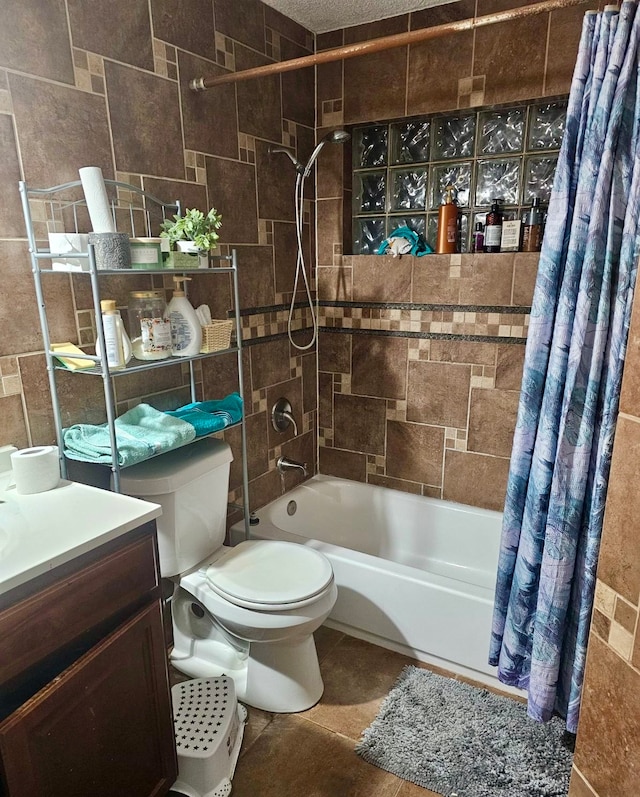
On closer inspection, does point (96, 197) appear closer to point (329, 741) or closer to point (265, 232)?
point (265, 232)

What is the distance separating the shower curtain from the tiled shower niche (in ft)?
3.12

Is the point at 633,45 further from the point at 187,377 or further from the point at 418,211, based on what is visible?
the point at 187,377

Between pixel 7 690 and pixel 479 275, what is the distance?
6.97ft

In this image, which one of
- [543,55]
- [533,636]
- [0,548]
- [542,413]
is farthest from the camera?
[543,55]

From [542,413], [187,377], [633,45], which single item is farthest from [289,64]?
[542,413]

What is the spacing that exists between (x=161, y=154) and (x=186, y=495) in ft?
3.78

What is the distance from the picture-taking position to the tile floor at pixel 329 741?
1597 mm

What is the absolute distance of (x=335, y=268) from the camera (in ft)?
8.96

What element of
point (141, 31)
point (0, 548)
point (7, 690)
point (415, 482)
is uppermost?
point (141, 31)

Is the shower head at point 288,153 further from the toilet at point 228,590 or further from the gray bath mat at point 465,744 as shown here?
the gray bath mat at point 465,744

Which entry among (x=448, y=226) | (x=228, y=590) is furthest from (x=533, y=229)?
(x=228, y=590)

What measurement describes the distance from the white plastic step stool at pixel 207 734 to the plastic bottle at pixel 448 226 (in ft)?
6.27

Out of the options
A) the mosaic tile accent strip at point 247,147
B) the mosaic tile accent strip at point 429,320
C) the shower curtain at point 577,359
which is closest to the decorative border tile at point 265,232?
the mosaic tile accent strip at point 247,147

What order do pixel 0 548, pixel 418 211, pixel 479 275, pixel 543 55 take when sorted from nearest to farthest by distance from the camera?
pixel 0 548, pixel 543 55, pixel 479 275, pixel 418 211
